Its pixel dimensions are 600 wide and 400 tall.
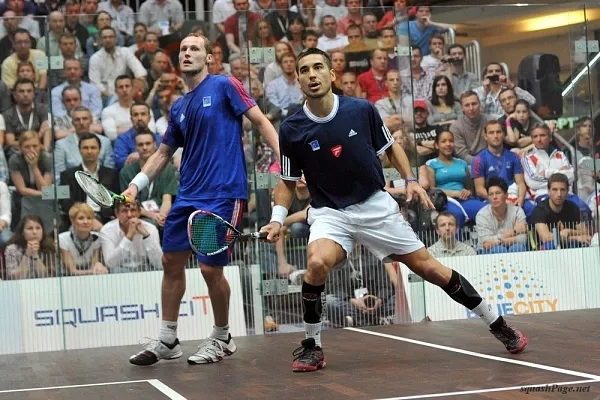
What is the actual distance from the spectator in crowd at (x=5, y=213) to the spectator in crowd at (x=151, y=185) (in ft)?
3.00

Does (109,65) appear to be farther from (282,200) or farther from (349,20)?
(282,200)

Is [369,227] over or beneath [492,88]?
beneath

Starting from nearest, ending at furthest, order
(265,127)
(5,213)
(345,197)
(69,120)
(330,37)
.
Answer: (345,197)
(265,127)
(5,213)
(69,120)
(330,37)

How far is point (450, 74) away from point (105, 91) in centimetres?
294

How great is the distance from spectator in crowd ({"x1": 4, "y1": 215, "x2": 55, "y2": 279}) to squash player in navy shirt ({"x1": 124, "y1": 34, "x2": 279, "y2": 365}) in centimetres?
205

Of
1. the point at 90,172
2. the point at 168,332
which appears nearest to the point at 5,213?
the point at 90,172

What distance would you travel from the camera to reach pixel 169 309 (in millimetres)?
7699

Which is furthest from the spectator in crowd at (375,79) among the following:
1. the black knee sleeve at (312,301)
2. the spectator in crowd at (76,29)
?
the black knee sleeve at (312,301)

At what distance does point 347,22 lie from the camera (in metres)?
9.88

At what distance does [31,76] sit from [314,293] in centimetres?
385

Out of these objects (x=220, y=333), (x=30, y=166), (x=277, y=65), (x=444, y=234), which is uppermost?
(x=277, y=65)

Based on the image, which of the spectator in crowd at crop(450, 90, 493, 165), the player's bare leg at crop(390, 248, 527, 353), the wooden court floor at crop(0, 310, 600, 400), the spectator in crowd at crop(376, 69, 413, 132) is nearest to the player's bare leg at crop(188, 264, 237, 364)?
the wooden court floor at crop(0, 310, 600, 400)

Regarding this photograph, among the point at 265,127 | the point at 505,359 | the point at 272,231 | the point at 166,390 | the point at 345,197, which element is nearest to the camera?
the point at 166,390

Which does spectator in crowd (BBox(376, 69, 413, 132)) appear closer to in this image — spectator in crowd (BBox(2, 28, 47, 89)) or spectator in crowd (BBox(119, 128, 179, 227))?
spectator in crowd (BBox(119, 128, 179, 227))
